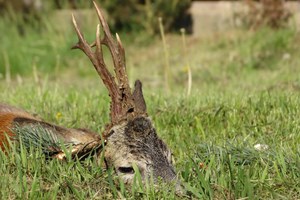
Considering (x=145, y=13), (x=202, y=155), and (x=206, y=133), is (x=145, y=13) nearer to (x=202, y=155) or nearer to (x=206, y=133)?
(x=206, y=133)

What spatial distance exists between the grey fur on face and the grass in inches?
4.4

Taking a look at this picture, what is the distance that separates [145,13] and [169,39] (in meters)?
0.56

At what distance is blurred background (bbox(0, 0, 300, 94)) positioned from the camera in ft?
31.5

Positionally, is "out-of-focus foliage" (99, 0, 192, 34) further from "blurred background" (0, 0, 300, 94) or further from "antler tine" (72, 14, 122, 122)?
"antler tine" (72, 14, 122, 122)

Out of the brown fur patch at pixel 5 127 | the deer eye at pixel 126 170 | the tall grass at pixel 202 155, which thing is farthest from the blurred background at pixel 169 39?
the deer eye at pixel 126 170

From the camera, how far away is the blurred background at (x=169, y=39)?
31.5 feet

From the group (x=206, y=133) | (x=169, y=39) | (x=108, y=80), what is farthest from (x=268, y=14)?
(x=108, y=80)

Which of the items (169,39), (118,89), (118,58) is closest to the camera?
(118,89)

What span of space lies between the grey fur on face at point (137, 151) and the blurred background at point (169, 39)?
4.00m

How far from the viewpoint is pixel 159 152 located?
452 cm

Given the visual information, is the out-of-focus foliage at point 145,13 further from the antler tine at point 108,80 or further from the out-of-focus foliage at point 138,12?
the antler tine at point 108,80

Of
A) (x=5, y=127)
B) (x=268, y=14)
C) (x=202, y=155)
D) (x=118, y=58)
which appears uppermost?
(x=118, y=58)

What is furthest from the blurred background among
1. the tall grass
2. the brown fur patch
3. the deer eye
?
the deer eye

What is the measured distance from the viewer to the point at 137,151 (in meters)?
4.48
